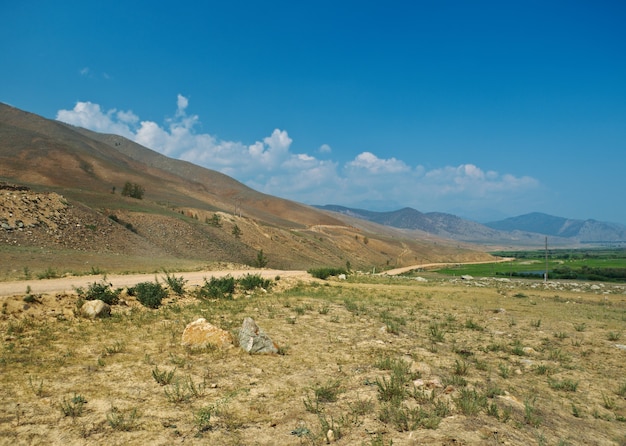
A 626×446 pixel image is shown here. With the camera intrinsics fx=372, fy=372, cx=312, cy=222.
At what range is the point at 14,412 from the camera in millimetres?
5730

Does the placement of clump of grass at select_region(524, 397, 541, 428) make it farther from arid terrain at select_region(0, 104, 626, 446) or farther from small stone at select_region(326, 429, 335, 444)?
small stone at select_region(326, 429, 335, 444)

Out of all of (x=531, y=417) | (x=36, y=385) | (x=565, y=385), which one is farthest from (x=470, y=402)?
(x=36, y=385)

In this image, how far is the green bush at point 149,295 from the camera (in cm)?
1340

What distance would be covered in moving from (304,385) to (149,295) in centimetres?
861

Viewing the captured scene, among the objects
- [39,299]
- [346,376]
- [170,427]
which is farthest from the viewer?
[39,299]

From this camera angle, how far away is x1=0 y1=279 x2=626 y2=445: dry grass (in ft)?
18.2

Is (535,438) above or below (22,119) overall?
below

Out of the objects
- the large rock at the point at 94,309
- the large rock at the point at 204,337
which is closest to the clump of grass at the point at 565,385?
the large rock at the point at 204,337

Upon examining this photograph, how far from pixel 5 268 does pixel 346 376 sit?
943 inches

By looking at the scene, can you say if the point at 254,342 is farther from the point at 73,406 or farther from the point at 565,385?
the point at 565,385

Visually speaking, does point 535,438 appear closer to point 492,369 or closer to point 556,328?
point 492,369

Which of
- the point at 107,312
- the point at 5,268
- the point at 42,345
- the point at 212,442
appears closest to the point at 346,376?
the point at 212,442

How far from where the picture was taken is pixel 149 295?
13.7 metres

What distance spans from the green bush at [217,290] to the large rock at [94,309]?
15.5 feet
